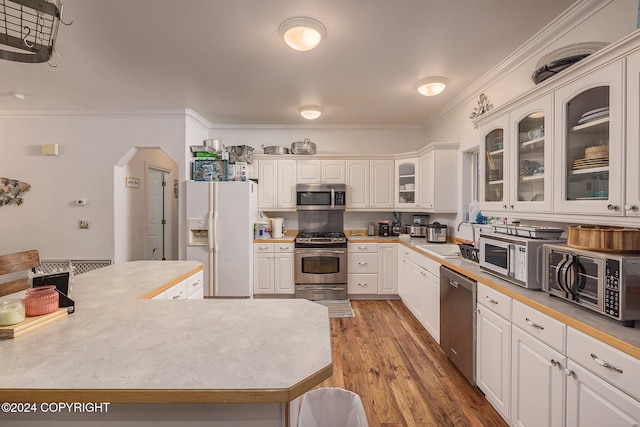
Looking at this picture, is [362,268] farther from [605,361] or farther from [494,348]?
[605,361]

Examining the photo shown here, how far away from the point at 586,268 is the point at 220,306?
1727mm

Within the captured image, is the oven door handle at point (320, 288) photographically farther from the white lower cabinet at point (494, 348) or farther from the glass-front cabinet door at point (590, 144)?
the glass-front cabinet door at point (590, 144)

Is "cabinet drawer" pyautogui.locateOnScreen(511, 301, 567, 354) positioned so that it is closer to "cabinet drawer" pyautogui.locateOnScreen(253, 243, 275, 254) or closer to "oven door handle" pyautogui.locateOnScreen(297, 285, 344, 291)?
"oven door handle" pyautogui.locateOnScreen(297, 285, 344, 291)

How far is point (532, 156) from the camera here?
1.87 metres

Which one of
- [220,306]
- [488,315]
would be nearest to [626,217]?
[488,315]

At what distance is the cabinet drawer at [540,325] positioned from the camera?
132 cm

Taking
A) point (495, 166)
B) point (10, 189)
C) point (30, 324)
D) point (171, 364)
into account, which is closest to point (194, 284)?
point (30, 324)

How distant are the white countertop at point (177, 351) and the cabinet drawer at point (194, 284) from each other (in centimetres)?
70

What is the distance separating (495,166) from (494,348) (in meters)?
1.37

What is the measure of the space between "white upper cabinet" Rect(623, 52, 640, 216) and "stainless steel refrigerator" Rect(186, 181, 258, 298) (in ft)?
11.1

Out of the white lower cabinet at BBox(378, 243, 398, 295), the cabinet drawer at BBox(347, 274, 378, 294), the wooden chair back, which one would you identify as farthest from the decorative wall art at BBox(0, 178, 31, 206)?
the white lower cabinet at BBox(378, 243, 398, 295)

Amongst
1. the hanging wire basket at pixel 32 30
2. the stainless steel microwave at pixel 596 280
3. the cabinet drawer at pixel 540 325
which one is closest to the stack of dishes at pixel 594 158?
the stainless steel microwave at pixel 596 280

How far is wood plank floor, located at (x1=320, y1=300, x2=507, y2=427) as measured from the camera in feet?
6.09

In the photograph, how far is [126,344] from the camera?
3.26 feet
